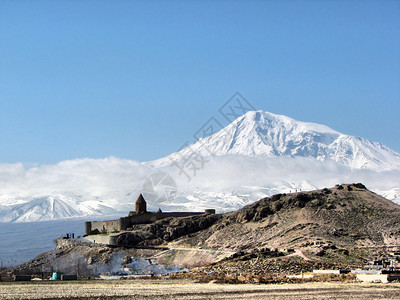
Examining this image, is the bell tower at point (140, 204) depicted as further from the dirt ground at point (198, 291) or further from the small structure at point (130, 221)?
the dirt ground at point (198, 291)

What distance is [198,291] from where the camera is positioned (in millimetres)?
63000

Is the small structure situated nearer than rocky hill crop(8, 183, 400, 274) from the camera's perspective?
No

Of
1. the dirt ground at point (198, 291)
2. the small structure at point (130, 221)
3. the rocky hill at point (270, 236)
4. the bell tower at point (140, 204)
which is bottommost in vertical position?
the dirt ground at point (198, 291)

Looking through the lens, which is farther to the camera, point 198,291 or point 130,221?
point 130,221

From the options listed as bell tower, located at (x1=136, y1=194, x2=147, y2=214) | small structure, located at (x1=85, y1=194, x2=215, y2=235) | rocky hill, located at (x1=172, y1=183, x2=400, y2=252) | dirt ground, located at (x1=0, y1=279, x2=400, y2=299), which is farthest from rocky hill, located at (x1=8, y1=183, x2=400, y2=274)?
bell tower, located at (x1=136, y1=194, x2=147, y2=214)

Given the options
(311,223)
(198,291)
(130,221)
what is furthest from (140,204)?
(198,291)

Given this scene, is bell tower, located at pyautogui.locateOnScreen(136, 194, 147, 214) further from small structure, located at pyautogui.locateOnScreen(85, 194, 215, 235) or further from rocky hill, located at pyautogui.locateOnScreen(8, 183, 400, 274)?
rocky hill, located at pyautogui.locateOnScreen(8, 183, 400, 274)

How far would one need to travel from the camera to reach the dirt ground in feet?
192

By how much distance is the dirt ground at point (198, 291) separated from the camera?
5850 centimetres

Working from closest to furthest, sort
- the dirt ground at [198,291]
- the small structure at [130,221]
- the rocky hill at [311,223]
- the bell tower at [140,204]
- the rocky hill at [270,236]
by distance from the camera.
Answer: the dirt ground at [198,291]
the rocky hill at [270,236]
the rocky hill at [311,223]
the small structure at [130,221]
the bell tower at [140,204]

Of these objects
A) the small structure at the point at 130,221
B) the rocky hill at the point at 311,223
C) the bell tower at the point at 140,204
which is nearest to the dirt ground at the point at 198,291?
the rocky hill at the point at 311,223

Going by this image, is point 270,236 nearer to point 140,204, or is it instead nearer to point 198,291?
point 198,291

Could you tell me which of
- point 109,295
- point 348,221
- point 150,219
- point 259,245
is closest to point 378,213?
point 348,221

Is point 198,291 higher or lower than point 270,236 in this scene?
lower
